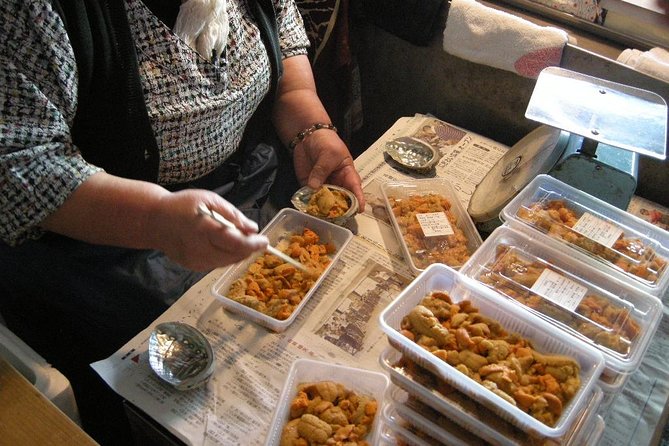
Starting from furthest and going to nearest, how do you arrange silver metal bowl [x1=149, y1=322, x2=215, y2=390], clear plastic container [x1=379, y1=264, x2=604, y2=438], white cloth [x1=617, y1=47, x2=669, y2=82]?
white cloth [x1=617, y1=47, x2=669, y2=82]
silver metal bowl [x1=149, y1=322, x2=215, y2=390]
clear plastic container [x1=379, y1=264, x2=604, y2=438]

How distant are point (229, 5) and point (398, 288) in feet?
2.39

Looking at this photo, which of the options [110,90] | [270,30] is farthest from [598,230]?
[110,90]

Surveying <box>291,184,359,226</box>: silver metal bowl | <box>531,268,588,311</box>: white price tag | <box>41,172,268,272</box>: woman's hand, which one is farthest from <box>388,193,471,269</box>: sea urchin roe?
<box>41,172,268,272</box>: woman's hand

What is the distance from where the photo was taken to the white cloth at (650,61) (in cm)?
146

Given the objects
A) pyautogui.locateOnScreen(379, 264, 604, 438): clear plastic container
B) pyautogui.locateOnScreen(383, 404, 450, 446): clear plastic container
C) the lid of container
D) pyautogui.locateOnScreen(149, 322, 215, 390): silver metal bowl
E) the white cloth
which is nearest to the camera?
pyautogui.locateOnScreen(379, 264, 604, 438): clear plastic container

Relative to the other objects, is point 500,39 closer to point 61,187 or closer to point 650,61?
point 650,61

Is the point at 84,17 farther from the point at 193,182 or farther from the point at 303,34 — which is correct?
the point at 303,34

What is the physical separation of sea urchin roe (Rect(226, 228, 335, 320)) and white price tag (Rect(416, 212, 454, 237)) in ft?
0.73

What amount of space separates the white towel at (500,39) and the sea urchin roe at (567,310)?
28.9 inches

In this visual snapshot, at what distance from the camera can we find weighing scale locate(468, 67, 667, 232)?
1159mm

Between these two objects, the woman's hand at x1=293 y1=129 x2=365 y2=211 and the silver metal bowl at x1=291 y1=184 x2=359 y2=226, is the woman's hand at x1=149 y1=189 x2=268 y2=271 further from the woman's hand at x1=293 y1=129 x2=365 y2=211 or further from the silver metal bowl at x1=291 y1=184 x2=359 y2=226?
the woman's hand at x1=293 y1=129 x2=365 y2=211

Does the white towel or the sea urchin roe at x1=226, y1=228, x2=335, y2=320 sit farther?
the white towel

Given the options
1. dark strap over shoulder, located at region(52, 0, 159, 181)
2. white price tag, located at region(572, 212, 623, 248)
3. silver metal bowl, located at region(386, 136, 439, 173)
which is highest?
dark strap over shoulder, located at region(52, 0, 159, 181)

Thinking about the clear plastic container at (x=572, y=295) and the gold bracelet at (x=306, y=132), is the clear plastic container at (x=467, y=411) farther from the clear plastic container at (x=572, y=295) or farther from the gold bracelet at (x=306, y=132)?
the gold bracelet at (x=306, y=132)
